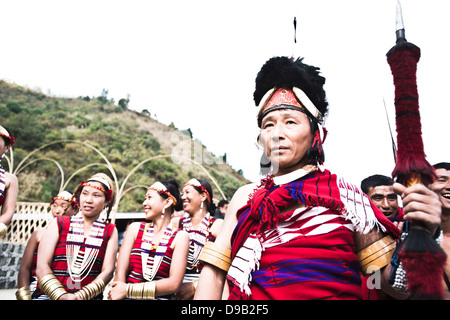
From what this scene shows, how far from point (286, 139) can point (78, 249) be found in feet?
8.36

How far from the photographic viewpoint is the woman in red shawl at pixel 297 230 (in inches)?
54.4

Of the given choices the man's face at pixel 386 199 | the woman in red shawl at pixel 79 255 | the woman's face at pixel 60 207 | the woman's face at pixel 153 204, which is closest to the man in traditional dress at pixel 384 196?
the man's face at pixel 386 199

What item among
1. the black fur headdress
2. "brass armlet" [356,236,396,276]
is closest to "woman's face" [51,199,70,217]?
the black fur headdress

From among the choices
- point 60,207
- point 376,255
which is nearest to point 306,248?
point 376,255

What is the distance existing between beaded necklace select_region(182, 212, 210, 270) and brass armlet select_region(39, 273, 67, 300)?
1453 mm

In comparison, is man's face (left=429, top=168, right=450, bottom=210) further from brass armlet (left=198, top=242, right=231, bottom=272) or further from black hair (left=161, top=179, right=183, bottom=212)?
black hair (left=161, top=179, right=183, bottom=212)

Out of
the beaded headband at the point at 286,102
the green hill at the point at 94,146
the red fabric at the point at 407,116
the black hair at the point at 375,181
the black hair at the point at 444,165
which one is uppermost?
the green hill at the point at 94,146

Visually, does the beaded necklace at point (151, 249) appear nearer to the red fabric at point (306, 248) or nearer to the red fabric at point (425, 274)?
the red fabric at point (306, 248)

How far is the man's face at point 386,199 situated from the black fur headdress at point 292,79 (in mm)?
1715

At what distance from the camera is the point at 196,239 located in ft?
13.6

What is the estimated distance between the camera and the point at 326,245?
1.41 metres

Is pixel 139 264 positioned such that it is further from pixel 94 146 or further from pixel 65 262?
pixel 94 146
